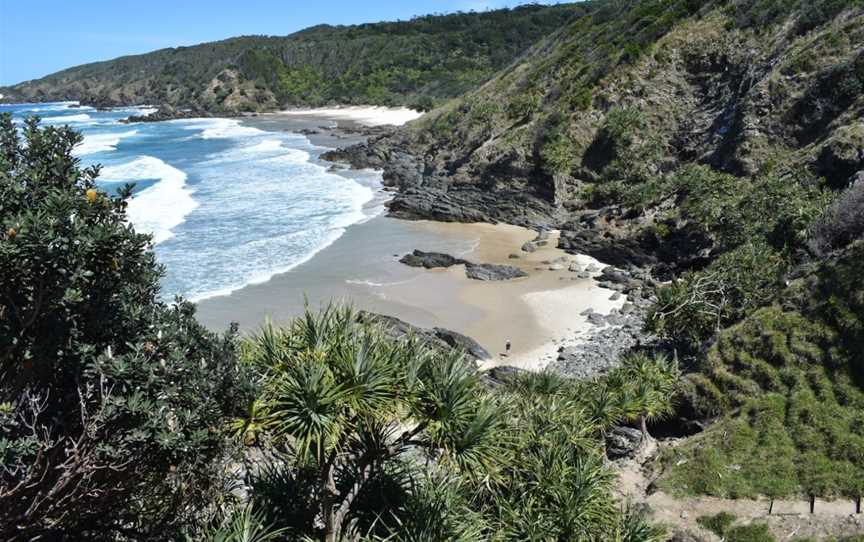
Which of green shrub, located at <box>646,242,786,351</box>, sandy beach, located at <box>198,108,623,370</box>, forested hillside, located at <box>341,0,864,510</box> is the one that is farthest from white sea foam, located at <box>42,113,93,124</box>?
green shrub, located at <box>646,242,786,351</box>

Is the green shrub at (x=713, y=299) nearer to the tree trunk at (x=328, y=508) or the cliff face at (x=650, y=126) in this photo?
the cliff face at (x=650, y=126)

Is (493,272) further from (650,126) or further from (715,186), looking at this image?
(650,126)

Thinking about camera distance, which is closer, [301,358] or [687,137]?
[301,358]

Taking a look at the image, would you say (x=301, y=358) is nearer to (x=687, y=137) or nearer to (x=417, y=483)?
(x=417, y=483)

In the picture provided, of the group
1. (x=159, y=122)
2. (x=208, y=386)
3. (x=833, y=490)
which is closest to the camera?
(x=208, y=386)

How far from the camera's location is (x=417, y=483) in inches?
365

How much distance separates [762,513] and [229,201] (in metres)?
42.8

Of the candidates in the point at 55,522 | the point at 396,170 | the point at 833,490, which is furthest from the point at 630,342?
the point at 396,170

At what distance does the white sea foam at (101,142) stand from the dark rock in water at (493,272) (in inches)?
2126

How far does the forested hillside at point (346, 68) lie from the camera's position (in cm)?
13012

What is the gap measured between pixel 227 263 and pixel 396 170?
81.6 feet

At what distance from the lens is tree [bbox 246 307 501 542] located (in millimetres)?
7680

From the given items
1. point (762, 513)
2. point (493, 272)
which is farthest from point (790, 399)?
point (493, 272)

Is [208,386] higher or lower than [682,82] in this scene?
lower
